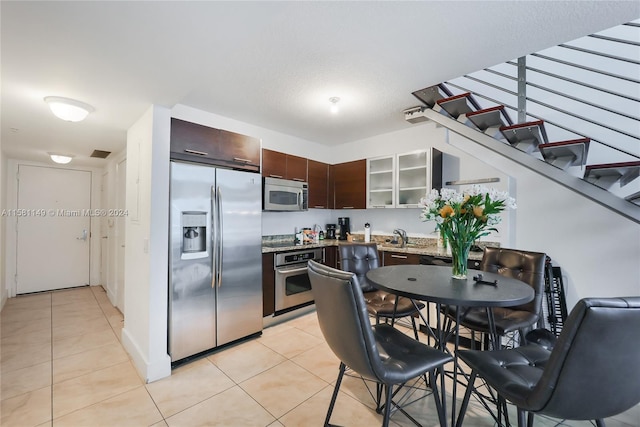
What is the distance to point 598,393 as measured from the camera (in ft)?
3.35

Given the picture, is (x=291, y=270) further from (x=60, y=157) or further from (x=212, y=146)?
(x=60, y=157)

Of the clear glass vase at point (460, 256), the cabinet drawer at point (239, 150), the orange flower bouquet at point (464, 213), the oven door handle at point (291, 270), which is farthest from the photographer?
the oven door handle at point (291, 270)

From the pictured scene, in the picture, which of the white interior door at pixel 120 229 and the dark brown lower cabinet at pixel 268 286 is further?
the white interior door at pixel 120 229

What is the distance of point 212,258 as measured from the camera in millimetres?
2602

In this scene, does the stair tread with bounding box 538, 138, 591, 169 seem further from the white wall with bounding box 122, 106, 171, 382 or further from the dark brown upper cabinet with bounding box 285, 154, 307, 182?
the white wall with bounding box 122, 106, 171, 382

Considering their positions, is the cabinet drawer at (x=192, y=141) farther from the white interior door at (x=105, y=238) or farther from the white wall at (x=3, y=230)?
the white wall at (x=3, y=230)

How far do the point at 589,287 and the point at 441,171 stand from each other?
1.83 metres

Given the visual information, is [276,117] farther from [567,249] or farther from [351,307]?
[567,249]

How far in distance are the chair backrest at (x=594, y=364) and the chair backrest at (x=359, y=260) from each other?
5.07 ft

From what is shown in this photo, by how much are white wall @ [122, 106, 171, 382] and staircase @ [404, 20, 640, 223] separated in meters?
2.45

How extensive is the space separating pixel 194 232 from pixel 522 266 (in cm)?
287

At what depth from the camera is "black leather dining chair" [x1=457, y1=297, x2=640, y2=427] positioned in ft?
3.14

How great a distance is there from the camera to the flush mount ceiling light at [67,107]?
2.16m

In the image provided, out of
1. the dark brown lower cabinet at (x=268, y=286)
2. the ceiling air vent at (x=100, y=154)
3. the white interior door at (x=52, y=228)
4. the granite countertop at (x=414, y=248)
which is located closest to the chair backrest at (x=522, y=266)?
the granite countertop at (x=414, y=248)
